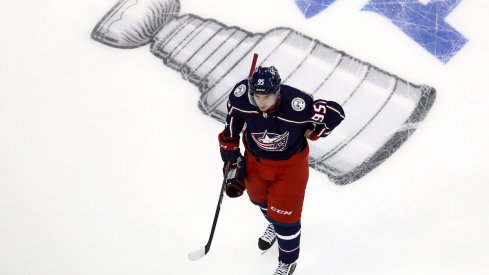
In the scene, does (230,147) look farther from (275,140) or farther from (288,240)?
(288,240)

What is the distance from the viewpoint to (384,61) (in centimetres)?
345

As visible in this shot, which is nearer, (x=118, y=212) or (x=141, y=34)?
(x=118, y=212)

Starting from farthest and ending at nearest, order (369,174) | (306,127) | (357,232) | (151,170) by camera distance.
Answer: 1. (151,170)
2. (369,174)
3. (357,232)
4. (306,127)

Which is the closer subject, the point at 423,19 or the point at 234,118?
the point at 234,118

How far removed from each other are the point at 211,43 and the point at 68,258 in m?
1.64

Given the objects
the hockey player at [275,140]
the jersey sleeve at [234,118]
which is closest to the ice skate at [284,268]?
the hockey player at [275,140]

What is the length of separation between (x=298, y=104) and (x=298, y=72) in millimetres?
1250

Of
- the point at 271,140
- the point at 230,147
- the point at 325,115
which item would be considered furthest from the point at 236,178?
the point at 325,115

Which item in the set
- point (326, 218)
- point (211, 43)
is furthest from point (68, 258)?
point (211, 43)

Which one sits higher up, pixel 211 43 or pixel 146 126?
pixel 211 43

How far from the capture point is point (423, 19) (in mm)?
3605

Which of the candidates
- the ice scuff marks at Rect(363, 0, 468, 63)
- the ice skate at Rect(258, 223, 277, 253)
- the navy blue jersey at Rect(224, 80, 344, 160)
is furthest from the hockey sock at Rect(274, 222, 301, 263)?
the ice scuff marks at Rect(363, 0, 468, 63)

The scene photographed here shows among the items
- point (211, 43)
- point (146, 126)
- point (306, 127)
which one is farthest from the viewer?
point (211, 43)

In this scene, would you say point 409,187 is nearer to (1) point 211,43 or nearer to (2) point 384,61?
(2) point 384,61
